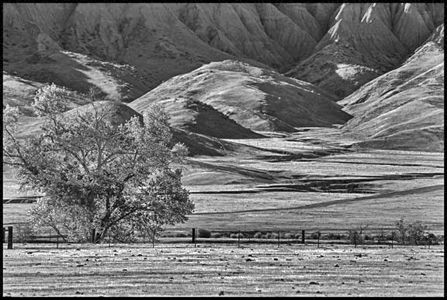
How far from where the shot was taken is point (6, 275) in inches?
1257

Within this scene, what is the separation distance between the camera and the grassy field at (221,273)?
1081 inches

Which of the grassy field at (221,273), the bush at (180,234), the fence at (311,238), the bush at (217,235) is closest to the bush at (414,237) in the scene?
the fence at (311,238)

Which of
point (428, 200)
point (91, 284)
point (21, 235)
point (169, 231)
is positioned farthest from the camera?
point (428, 200)

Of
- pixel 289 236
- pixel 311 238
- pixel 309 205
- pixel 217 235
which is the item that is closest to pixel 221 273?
pixel 311 238

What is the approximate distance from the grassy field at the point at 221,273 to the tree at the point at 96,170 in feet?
46.9

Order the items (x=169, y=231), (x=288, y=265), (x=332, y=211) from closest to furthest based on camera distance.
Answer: (x=288, y=265) → (x=169, y=231) → (x=332, y=211)

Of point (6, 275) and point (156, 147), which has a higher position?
point (156, 147)

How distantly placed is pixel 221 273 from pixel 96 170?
28.3 m

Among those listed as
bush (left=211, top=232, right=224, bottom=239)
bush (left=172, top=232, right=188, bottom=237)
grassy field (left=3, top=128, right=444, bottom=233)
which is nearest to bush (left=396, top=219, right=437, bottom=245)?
bush (left=211, top=232, right=224, bottom=239)

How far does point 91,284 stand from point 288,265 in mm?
9885

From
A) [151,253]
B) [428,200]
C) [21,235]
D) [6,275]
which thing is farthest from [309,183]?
[6,275]

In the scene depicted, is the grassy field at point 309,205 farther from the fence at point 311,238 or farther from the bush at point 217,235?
the fence at point 311,238

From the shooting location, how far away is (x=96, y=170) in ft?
197

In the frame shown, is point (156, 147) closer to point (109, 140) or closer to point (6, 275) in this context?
point (109, 140)
